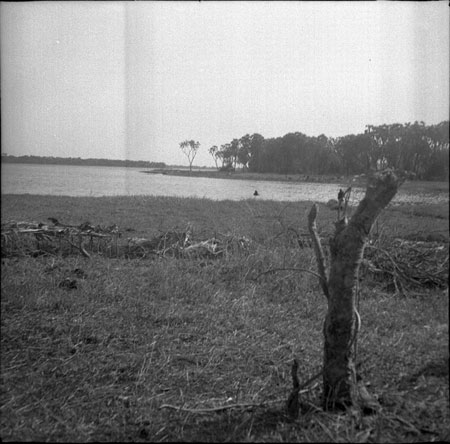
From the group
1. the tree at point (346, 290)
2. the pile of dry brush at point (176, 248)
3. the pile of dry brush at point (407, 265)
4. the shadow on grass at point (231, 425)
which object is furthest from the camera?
the pile of dry brush at point (176, 248)

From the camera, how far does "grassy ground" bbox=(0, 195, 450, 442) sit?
1.59 metres

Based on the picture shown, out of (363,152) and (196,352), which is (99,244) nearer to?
(196,352)

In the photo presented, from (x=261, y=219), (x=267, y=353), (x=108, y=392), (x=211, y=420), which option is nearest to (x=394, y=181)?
(x=211, y=420)

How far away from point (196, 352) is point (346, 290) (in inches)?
45.5

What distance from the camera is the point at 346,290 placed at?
5.05ft

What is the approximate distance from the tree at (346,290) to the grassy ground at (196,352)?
102 millimetres

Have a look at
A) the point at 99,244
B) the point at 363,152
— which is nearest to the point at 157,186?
the point at 99,244

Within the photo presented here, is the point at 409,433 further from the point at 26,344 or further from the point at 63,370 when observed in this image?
the point at 26,344

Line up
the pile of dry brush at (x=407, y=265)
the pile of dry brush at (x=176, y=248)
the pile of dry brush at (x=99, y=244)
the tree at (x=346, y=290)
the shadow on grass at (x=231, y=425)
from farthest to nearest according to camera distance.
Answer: the pile of dry brush at (x=99, y=244), the pile of dry brush at (x=176, y=248), the pile of dry brush at (x=407, y=265), the shadow on grass at (x=231, y=425), the tree at (x=346, y=290)

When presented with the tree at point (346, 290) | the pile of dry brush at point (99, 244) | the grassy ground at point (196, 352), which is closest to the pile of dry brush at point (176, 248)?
the pile of dry brush at point (99, 244)

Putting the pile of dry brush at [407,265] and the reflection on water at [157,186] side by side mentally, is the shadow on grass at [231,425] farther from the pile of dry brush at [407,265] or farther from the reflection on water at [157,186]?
the reflection on water at [157,186]

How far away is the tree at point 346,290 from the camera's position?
144 centimetres

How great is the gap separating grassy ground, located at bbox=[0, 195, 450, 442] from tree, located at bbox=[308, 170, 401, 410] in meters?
0.10

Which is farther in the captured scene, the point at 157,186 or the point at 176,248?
the point at 157,186
